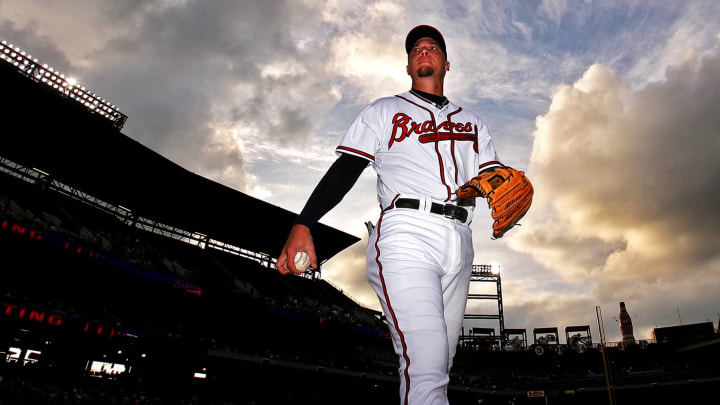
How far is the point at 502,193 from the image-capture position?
Answer: 7.37 feet

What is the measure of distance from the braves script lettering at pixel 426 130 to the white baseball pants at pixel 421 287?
498mm

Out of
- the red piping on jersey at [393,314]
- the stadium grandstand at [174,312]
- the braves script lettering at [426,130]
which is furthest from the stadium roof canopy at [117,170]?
the red piping on jersey at [393,314]

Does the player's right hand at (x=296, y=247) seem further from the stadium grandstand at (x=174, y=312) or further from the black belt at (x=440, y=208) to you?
the stadium grandstand at (x=174, y=312)

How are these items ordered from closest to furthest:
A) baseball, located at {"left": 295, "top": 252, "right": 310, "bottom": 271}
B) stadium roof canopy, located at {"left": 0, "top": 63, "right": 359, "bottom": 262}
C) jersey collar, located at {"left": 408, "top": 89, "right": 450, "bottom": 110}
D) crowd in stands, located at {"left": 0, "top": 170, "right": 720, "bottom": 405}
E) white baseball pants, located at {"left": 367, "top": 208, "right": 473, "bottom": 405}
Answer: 1. white baseball pants, located at {"left": 367, "top": 208, "right": 473, "bottom": 405}
2. baseball, located at {"left": 295, "top": 252, "right": 310, "bottom": 271}
3. jersey collar, located at {"left": 408, "top": 89, "right": 450, "bottom": 110}
4. crowd in stands, located at {"left": 0, "top": 170, "right": 720, "bottom": 405}
5. stadium roof canopy, located at {"left": 0, "top": 63, "right": 359, "bottom": 262}

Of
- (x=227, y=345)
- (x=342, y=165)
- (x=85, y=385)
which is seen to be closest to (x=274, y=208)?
(x=227, y=345)

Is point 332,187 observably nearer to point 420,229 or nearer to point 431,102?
point 420,229

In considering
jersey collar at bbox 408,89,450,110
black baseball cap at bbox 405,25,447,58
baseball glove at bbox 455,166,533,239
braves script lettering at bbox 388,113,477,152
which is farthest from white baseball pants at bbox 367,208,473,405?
black baseball cap at bbox 405,25,447,58

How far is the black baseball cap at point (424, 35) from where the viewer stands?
2.88 metres

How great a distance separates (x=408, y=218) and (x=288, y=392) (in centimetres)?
2615

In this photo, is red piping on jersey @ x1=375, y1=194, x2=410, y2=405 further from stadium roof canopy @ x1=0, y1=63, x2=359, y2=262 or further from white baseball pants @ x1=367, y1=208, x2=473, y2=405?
stadium roof canopy @ x1=0, y1=63, x2=359, y2=262

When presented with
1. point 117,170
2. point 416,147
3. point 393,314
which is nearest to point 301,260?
point 393,314

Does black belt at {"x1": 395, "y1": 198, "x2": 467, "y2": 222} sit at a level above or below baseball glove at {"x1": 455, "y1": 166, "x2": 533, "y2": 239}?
below

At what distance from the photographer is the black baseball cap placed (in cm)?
288

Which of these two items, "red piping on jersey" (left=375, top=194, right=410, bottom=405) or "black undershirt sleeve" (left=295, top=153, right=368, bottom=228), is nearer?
"red piping on jersey" (left=375, top=194, right=410, bottom=405)
